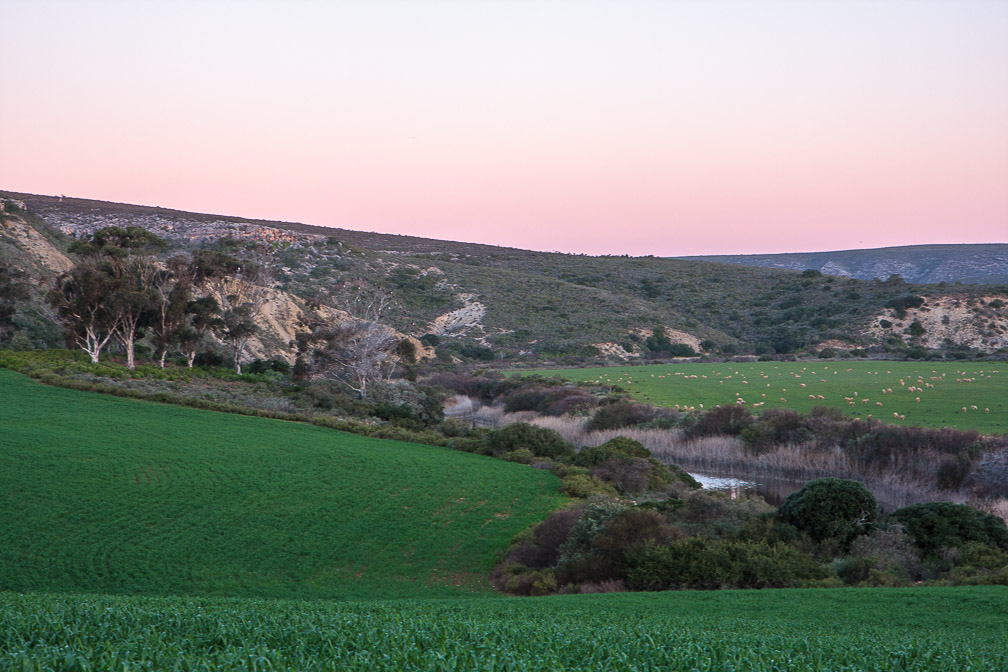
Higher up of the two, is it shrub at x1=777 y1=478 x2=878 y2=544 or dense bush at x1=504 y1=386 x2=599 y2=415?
shrub at x1=777 y1=478 x2=878 y2=544

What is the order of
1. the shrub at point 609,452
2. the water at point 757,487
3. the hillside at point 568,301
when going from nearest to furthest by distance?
the water at point 757,487
the shrub at point 609,452
the hillside at point 568,301

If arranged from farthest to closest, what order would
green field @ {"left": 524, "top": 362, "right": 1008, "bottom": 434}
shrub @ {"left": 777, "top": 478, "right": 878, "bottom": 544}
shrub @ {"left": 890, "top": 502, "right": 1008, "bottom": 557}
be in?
green field @ {"left": 524, "top": 362, "right": 1008, "bottom": 434}, shrub @ {"left": 777, "top": 478, "right": 878, "bottom": 544}, shrub @ {"left": 890, "top": 502, "right": 1008, "bottom": 557}

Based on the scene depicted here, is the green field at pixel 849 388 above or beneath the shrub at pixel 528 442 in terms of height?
above

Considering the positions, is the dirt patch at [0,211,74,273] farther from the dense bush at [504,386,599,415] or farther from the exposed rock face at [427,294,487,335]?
the dense bush at [504,386,599,415]

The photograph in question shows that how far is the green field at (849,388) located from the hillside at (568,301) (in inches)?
616

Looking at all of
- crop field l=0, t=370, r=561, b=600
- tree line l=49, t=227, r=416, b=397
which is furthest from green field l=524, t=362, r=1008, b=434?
crop field l=0, t=370, r=561, b=600

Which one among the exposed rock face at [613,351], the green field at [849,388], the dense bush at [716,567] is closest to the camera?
the dense bush at [716,567]

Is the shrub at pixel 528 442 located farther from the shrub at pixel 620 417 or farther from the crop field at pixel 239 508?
the shrub at pixel 620 417

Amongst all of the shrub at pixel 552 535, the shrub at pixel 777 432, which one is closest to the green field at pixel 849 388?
the shrub at pixel 777 432

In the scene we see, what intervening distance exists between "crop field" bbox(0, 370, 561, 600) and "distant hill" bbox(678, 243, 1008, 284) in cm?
13249

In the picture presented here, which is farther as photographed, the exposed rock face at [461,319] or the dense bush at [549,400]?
the exposed rock face at [461,319]

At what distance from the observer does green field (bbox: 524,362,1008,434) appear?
3142 centimetres

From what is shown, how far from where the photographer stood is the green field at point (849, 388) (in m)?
31.4

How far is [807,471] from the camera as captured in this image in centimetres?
2739
